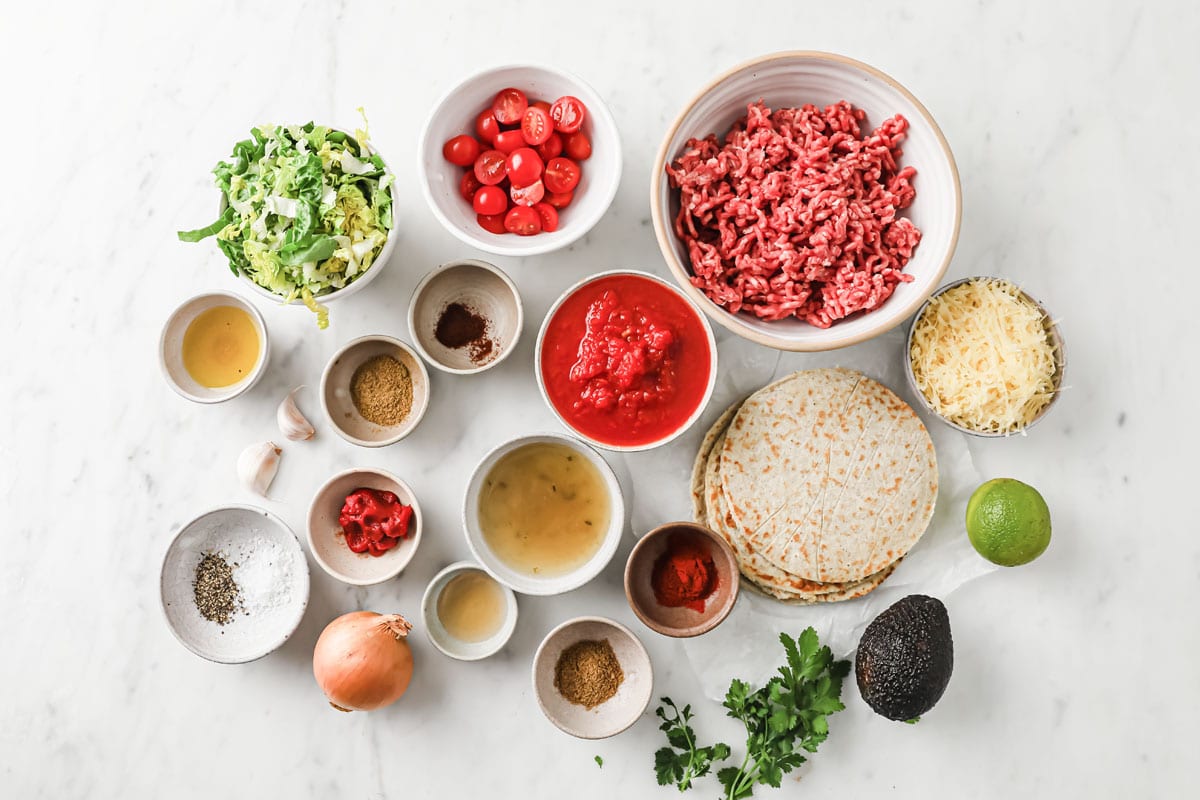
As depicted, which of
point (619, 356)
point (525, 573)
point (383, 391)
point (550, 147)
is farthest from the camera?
point (383, 391)

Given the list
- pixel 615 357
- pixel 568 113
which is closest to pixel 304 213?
pixel 568 113

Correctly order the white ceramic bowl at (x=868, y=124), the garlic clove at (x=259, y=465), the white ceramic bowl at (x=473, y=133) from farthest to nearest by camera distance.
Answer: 1. the garlic clove at (x=259, y=465)
2. the white ceramic bowl at (x=473, y=133)
3. the white ceramic bowl at (x=868, y=124)

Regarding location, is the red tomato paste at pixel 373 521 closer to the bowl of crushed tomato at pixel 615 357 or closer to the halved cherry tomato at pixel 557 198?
the bowl of crushed tomato at pixel 615 357

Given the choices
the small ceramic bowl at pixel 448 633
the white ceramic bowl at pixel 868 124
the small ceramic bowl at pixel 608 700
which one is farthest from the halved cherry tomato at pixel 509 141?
the small ceramic bowl at pixel 608 700

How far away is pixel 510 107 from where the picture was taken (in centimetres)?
267

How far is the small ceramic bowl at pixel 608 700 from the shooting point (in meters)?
2.78

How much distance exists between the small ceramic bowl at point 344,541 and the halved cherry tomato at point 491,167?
103cm

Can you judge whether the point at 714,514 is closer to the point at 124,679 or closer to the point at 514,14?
the point at 514,14

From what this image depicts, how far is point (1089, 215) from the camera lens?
117 inches

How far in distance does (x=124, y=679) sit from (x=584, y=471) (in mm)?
1824

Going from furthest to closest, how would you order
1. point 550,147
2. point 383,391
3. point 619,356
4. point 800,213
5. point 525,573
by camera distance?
point 383,391 → point 525,573 → point 550,147 → point 619,356 → point 800,213

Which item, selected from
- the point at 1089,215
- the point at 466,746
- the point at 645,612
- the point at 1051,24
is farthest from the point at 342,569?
the point at 1051,24

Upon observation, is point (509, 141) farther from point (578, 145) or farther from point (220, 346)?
point (220, 346)

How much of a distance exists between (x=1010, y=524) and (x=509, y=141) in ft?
6.52
